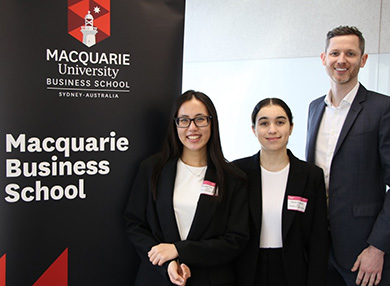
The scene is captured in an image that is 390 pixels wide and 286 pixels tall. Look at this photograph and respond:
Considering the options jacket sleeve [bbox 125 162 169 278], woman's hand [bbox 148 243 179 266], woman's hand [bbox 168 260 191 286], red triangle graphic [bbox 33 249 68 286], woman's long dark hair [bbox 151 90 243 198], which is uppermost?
woman's long dark hair [bbox 151 90 243 198]

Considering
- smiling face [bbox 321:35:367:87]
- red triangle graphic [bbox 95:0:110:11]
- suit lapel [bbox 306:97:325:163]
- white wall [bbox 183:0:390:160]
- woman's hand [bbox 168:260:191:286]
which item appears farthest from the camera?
white wall [bbox 183:0:390:160]

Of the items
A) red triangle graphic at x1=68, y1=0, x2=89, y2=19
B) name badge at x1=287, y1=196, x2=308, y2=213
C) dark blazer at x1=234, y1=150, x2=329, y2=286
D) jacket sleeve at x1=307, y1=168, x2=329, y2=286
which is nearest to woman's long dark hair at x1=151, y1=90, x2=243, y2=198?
dark blazer at x1=234, y1=150, x2=329, y2=286

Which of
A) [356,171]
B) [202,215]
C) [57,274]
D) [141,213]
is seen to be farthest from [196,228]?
[356,171]

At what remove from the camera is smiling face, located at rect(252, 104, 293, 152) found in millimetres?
1918

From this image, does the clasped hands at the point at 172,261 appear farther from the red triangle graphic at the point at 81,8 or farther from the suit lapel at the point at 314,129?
the red triangle graphic at the point at 81,8

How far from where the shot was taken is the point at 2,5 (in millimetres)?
1746

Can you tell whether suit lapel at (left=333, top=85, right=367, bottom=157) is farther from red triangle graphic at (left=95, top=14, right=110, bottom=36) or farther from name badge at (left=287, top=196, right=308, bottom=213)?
red triangle graphic at (left=95, top=14, right=110, bottom=36)

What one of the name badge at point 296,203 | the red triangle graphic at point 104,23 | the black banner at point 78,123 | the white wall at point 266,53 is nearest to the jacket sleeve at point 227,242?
the name badge at point 296,203

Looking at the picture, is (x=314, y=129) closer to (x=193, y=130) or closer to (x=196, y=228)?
(x=193, y=130)

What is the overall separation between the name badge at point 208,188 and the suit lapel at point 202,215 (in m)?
0.01

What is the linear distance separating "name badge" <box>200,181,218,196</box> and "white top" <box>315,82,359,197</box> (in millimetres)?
702

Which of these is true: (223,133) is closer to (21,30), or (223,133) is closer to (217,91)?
(217,91)

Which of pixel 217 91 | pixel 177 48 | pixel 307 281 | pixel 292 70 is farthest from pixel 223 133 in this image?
pixel 307 281

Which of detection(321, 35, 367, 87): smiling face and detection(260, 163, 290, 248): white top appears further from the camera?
detection(321, 35, 367, 87): smiling face
